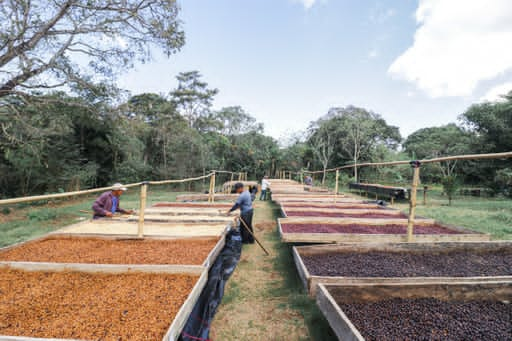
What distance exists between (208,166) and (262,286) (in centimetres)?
1139

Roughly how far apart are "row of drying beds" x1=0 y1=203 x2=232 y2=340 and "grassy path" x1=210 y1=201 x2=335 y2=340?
0.41 metres

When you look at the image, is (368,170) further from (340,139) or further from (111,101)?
(111,101)

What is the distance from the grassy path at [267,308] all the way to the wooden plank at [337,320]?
41 cm

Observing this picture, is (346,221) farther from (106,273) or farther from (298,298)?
(106,273)

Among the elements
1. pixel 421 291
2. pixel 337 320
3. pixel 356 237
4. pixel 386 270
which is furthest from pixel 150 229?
pixel 421 291

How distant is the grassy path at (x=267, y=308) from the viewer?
1701mm

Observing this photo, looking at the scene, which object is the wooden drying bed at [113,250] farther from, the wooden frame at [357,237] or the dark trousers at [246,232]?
the dark trousers at [246,232]

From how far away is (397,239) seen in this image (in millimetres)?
3014

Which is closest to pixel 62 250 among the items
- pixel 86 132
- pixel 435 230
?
pixel 435 230

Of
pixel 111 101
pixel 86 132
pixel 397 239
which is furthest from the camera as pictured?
pixel 86 132

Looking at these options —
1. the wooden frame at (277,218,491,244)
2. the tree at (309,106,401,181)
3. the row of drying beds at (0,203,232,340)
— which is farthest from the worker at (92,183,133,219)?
the tree at (309,106,401,181)

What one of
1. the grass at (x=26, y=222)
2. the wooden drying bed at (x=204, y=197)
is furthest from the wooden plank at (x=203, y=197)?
the grass at (x=26, y=222)

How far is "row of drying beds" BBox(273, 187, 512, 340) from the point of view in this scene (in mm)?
1518

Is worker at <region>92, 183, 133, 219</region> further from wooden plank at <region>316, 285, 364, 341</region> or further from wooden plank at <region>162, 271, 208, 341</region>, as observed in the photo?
wooden plank at <region>316, 285, 364, 341</region>
